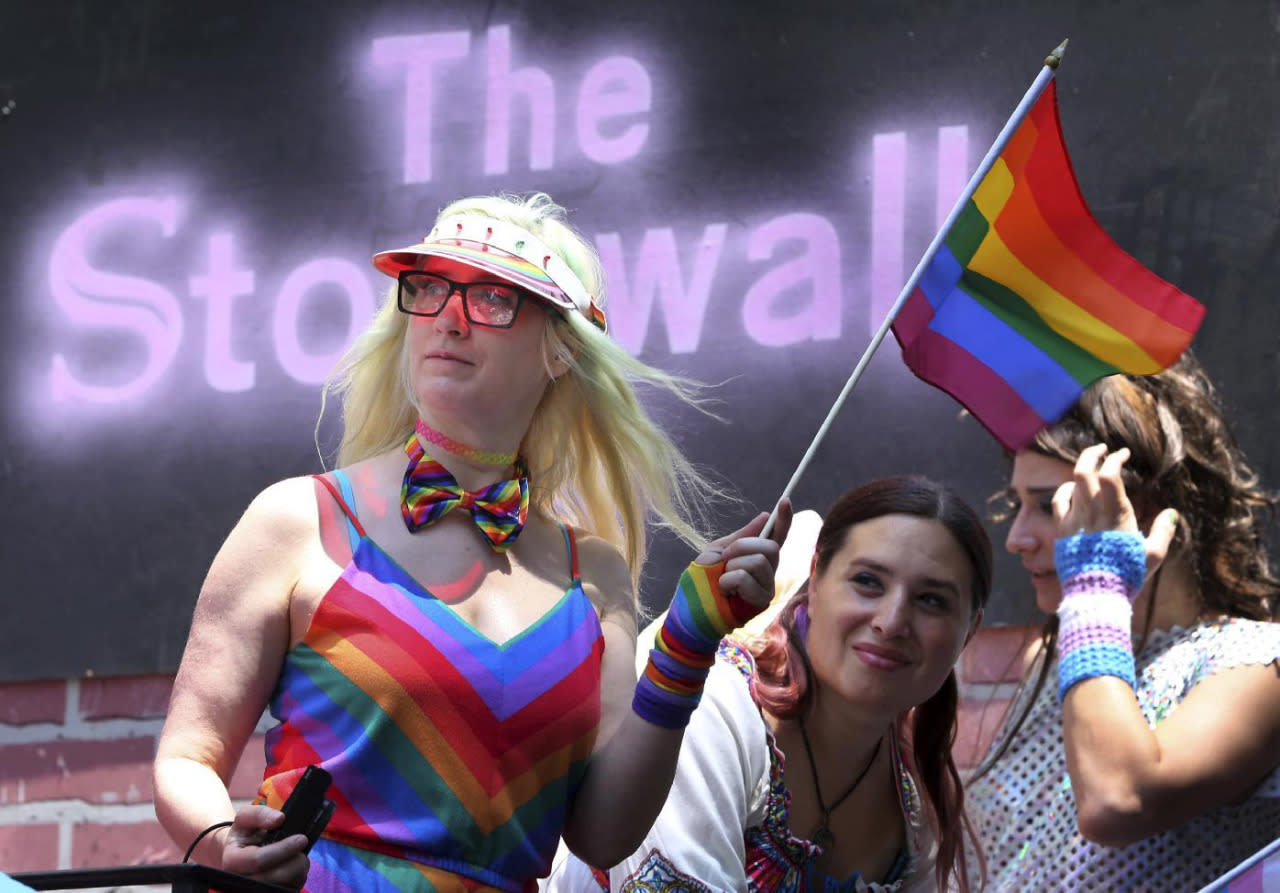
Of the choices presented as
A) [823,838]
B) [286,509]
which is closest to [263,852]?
[286,509]

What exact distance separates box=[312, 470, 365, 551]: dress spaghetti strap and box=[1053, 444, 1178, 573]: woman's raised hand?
91cm

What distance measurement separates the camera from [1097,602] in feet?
6.29

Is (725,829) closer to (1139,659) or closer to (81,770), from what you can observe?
(1139,659)

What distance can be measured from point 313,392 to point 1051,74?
122 centimetres

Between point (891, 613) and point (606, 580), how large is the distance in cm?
38

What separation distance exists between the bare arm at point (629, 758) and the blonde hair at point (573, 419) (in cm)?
20

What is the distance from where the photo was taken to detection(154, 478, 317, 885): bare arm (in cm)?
137

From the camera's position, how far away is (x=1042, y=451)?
2.08 metres

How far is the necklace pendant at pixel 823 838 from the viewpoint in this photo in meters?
1.88

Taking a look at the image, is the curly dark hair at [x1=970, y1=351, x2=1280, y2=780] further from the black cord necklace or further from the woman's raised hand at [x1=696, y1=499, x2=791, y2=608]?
the woman's raised hand at [x1=696, y1=499, x2=791, y2=608]

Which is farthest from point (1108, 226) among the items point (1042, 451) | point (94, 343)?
point (94, 343)

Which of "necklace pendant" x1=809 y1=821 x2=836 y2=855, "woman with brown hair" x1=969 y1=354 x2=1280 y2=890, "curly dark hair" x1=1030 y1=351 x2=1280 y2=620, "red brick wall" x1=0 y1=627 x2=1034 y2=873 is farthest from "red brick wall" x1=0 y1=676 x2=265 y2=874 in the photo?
"curly dark hair" x1=1030 y1=351 x2=1280 y2=620

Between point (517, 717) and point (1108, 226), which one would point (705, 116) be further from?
point (517, 717)

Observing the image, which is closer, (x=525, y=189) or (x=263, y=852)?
(x=263, y=852)
